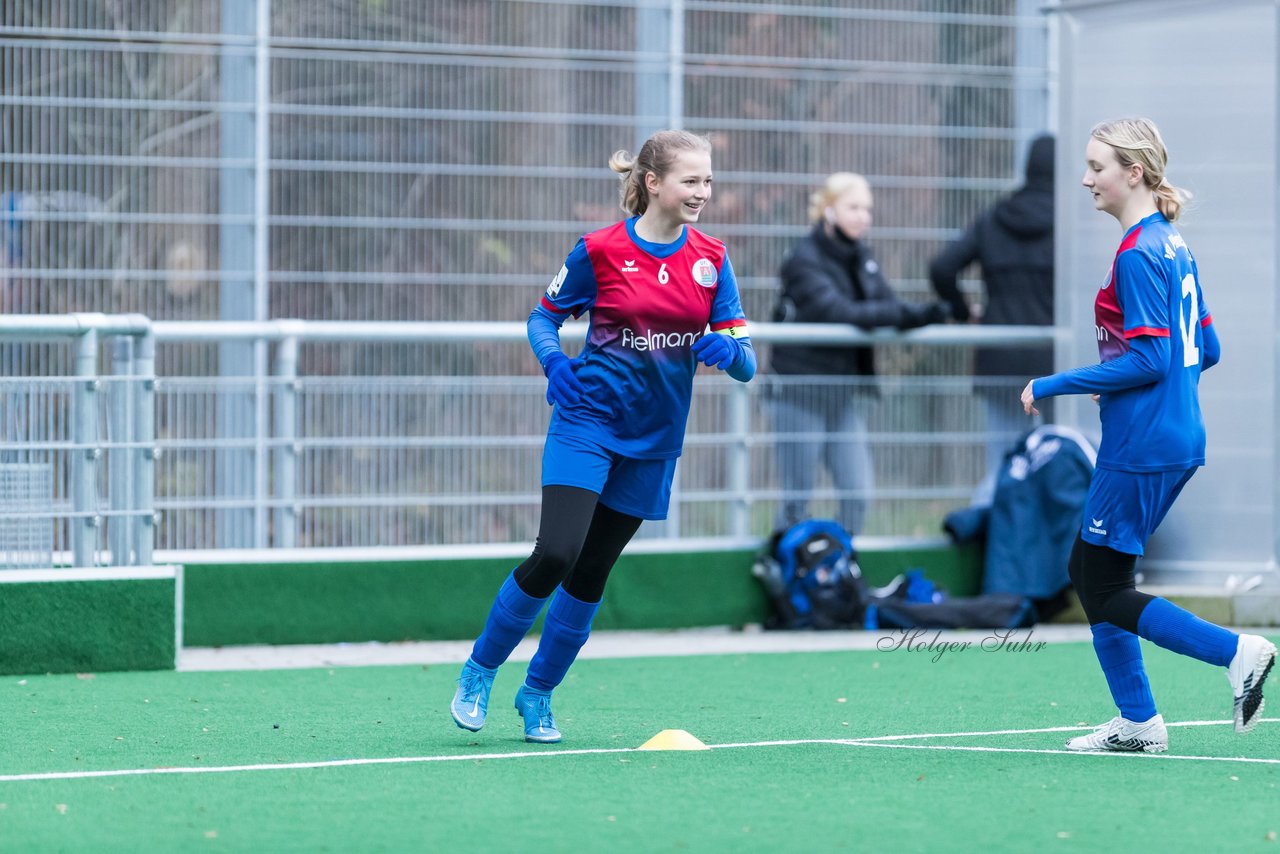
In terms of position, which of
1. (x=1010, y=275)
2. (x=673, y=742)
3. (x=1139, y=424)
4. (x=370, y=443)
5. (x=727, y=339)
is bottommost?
(x=673, y=742)

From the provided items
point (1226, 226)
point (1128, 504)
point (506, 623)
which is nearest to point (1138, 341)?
point (1128, 504)

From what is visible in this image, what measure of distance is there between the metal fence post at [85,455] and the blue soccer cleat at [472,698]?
2.76m

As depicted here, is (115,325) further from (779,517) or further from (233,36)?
(779,517)

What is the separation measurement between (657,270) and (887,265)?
18.4ft

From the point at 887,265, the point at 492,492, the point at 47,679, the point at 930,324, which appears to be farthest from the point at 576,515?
the point at 887,265

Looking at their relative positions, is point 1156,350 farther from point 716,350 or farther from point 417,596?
point 417,596

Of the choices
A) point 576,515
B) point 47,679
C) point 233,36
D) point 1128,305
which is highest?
point 233,36

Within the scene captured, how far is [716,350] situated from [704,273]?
34cm

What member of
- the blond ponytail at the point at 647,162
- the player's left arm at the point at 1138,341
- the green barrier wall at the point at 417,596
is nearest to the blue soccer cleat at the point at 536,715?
the blond ponytail at the point at 647,162

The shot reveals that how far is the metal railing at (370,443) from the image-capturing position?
8906 mm

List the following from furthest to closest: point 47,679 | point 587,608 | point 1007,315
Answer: point 1007,315 → point 47,679 → point 587,608

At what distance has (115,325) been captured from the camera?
8898mm

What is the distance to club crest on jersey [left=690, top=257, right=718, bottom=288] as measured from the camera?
21.4 ft

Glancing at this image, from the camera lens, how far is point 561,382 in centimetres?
636
